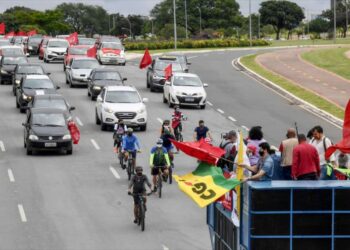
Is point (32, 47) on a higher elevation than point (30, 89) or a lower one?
higher

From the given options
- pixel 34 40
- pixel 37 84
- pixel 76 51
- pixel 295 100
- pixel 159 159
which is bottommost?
pixel 295 100

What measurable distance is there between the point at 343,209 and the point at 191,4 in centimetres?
17574

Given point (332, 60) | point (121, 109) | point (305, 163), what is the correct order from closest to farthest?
point (305, 163) < point (121, 109) < point (332, 60)

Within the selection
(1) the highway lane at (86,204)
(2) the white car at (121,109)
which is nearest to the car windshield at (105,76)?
(2) the white car at (121,109)

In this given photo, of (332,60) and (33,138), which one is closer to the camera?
(33,138)

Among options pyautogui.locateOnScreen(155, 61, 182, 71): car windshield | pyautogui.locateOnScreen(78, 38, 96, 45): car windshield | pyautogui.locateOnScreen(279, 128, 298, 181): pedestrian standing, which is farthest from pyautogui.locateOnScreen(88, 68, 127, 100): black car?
pyautogui.locateOnScreen(279, 128, 298, 181): pedestrian standing

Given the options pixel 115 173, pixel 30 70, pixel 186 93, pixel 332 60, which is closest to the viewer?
pixel 115 173

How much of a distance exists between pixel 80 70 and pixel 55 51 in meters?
16.6

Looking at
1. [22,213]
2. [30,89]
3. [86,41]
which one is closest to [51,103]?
[30,89]

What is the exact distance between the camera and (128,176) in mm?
32844

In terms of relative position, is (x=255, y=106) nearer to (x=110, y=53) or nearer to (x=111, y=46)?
(x=110, y=53)

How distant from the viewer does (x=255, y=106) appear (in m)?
51.3

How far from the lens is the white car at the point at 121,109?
42750mm

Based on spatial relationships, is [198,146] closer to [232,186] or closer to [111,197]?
[232,186]
